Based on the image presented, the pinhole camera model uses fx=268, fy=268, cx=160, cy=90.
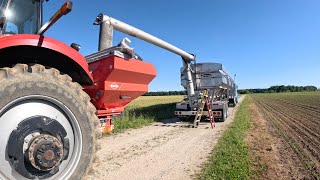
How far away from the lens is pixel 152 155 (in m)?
6.18

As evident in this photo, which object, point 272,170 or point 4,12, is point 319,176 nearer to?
point 272,170

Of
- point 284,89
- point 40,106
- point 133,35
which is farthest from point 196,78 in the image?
point 284,89

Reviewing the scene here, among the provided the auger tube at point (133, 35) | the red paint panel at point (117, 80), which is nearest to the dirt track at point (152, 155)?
the red paint panel at point (117, 80)

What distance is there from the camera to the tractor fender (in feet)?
8.38

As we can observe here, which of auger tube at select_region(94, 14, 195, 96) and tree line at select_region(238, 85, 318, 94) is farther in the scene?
tree line at select_region(238, 85, 318, 94)

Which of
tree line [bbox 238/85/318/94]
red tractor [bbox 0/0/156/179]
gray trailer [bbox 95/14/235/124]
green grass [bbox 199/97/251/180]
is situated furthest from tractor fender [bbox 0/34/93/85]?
tree line [bbox 238/85/318/94]

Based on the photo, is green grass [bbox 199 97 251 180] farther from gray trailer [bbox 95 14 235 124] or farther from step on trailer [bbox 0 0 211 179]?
gray trailer [bbox 95 14 235 124]

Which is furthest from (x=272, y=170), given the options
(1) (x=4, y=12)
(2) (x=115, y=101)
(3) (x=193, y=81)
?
(3) (x=193, y=81)

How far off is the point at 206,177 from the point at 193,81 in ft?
34.7

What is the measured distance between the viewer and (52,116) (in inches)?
103

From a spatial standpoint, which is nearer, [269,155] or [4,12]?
[4,12]

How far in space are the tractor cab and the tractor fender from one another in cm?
41

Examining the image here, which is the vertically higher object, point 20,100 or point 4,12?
point 4,12

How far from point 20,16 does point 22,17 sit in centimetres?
3
